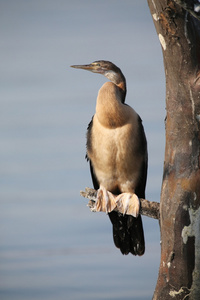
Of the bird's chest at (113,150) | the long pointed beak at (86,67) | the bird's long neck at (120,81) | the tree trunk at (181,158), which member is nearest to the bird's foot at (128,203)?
the bird's chest at (113,150)

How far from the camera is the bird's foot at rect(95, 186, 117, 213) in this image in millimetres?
5156

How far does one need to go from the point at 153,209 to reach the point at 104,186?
70 cm

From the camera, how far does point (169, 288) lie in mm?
4383

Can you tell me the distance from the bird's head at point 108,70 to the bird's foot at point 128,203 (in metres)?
1.18

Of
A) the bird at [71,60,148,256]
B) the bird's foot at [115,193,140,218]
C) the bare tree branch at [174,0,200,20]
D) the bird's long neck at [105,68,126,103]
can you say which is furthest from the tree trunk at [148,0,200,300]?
the bird's long neck at [105,68,126,103]

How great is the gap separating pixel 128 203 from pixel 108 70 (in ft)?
4.62

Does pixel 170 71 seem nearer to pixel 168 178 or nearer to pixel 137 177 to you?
pixel 168 178

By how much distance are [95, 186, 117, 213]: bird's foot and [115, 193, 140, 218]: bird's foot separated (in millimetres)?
51

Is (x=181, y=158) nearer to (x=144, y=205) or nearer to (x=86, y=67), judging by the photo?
(x=144, y=205)

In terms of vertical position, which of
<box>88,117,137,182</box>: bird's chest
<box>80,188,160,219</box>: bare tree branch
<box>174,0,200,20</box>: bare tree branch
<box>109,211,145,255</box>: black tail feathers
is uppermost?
<box>174,0,200,20</box>: bare tree branch

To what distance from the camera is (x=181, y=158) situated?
436 centimetres

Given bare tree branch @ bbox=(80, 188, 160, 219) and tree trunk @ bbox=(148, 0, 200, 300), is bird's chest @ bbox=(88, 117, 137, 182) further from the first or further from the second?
tree trunk @ bbox=(148, 0, 200, 300)

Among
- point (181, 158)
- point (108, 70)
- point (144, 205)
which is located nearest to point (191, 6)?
point (181, 158)

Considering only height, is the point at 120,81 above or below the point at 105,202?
above
